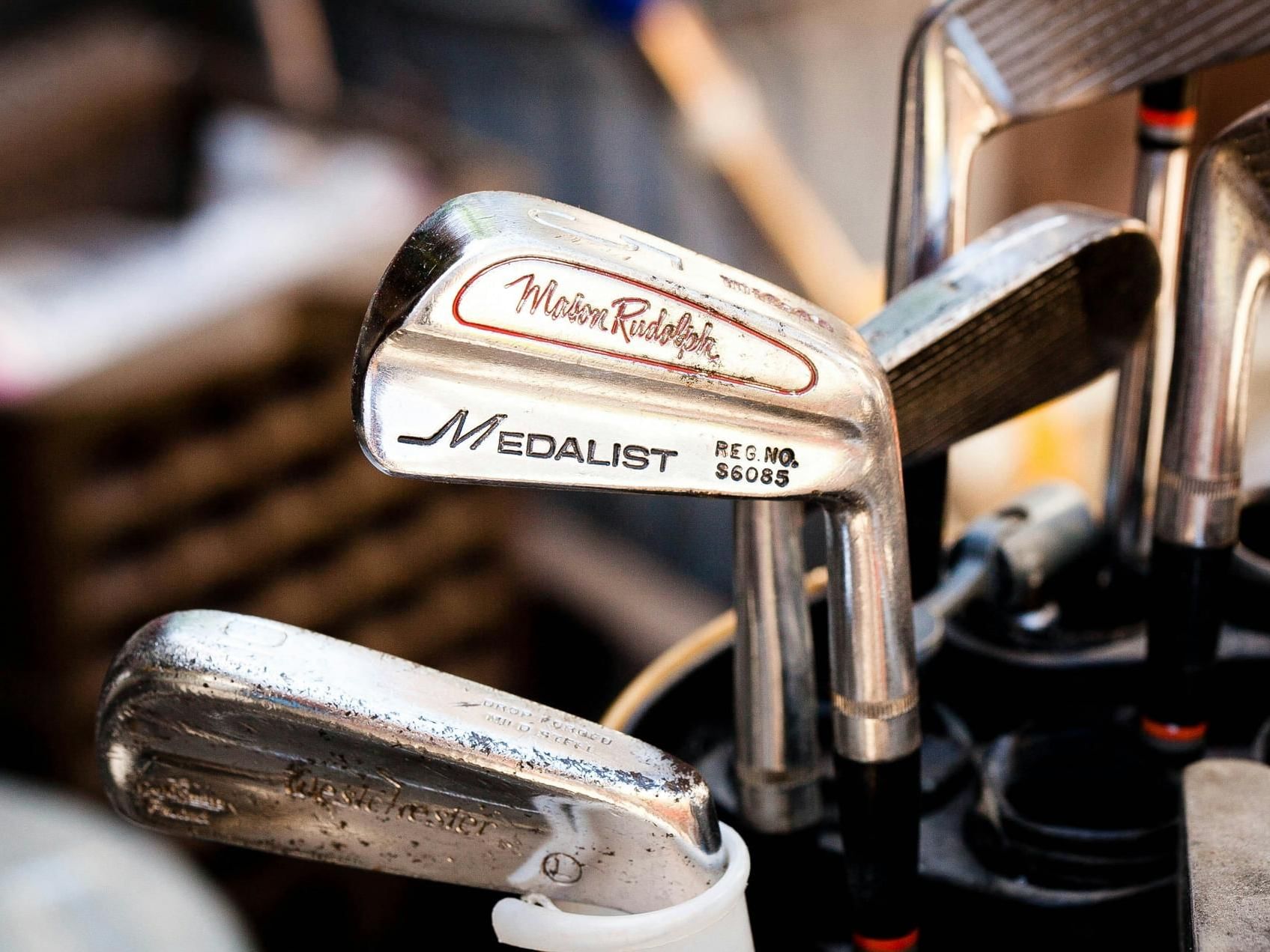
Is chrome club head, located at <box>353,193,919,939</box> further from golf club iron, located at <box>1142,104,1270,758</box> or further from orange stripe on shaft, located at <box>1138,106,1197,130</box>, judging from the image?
orange stripe on shaft, located at <box>1138,106,1197,130</box>

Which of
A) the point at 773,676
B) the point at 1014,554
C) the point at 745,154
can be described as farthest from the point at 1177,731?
the point at 745,154

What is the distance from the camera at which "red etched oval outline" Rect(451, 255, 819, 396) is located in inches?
18.5

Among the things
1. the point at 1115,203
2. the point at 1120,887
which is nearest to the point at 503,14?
the point at 1115,203

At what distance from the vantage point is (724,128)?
241 cm

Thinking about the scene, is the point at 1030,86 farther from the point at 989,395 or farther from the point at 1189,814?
the point at 1189,814

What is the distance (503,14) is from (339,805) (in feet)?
7.92

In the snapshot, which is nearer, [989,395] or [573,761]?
[573,761]

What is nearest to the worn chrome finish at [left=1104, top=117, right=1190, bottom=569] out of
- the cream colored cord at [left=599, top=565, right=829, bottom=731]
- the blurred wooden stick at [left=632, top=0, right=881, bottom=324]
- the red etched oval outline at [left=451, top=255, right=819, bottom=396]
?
the cream colored cord at [left=599, top=565, right=829, bottom=731]

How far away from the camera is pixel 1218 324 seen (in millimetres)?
667

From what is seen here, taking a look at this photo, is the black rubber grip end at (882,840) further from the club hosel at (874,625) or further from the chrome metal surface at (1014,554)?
the chrome metal surface at (1014,554)

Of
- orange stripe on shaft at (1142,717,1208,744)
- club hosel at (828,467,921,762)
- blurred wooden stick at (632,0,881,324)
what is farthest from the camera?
blurred wooden stick at (632,0,881,324)

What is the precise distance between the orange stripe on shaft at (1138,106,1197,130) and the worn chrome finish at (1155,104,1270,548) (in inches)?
4.3

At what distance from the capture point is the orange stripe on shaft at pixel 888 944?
660 millimetres

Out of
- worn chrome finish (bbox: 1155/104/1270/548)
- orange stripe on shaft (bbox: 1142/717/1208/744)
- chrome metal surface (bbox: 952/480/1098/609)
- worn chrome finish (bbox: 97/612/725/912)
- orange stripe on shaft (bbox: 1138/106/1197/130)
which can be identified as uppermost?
orange stripe on shaft (bbox: 1138/106/1197/130)
